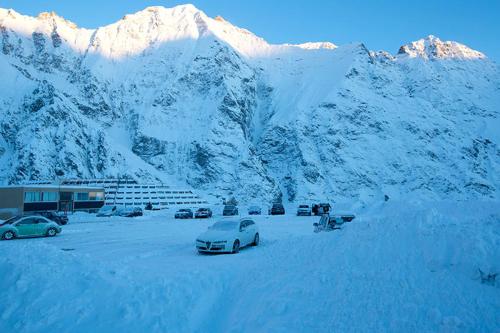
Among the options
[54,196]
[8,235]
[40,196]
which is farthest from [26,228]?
[54,196]

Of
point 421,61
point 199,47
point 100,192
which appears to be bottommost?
point 100,192

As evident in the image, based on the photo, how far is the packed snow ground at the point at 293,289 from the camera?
753 cm

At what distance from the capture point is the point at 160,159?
111562 mm

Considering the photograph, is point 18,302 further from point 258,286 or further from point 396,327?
point 396,327

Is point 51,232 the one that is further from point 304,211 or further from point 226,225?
point 304,211

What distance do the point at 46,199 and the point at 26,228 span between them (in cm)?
2934

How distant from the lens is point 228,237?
16766mm

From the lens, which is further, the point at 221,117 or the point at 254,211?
the point at 221,117

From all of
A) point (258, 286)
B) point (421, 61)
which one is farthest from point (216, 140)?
point (421, 61)

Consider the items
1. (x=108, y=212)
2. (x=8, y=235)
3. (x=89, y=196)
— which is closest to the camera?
(x=8, y=235)

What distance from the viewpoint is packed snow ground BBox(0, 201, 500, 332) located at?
7.53 metres

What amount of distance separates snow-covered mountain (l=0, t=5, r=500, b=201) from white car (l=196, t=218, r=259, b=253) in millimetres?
79022

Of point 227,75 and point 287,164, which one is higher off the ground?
point 227,75

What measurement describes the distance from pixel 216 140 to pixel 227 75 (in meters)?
27.2
